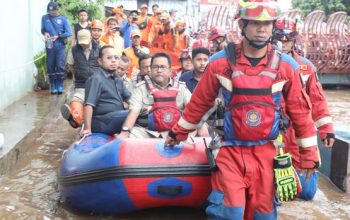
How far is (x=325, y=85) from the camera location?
14750mm

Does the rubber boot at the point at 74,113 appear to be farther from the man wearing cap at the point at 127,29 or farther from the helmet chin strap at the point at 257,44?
the man wearing cap at the point at 127,29

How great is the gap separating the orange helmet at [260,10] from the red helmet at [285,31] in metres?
1.38

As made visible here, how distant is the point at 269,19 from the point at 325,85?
12205mm

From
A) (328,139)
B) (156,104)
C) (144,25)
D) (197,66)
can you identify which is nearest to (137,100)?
(156,104)

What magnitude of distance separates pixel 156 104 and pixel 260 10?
1.86 m

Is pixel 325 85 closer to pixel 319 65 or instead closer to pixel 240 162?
pixel 319 65

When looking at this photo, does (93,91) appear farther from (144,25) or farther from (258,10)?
(144,25)

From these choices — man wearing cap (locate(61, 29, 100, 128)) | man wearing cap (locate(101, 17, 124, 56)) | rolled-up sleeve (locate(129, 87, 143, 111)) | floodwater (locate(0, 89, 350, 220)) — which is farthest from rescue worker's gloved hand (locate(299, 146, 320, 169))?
man wearing cap (locate(101, 17, 124, 56))

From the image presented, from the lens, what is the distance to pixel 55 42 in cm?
888

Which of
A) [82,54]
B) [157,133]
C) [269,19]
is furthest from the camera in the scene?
[82,54]

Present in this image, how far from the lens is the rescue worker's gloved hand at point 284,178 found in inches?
128

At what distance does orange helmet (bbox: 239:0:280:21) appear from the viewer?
124 inches

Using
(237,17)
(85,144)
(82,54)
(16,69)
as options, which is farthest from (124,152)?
(16,69)

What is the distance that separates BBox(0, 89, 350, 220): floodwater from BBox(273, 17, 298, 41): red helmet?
156cm
